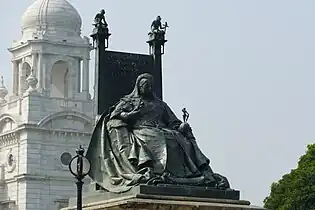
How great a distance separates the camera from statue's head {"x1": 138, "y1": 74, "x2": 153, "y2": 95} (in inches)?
977

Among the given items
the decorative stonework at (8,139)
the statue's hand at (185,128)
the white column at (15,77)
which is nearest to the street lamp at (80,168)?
the statue's hand at (185,128)

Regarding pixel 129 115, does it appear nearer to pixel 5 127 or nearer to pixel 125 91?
pixel 125 91

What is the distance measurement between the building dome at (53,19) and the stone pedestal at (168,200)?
243 ft

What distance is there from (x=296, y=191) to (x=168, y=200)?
127 feet

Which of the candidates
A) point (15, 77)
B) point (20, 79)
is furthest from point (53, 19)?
point (15, 77)

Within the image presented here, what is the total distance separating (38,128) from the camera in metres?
95.3

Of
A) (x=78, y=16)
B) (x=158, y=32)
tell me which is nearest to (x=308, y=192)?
(x=158, y=32)

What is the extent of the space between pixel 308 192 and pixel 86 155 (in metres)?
37.6

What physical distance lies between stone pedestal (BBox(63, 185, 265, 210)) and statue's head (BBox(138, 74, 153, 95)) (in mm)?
2428

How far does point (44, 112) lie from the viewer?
9600cm

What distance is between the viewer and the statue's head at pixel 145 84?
81.5 ft

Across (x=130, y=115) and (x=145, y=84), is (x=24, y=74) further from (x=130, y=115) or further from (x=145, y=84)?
(x=130, y=115)

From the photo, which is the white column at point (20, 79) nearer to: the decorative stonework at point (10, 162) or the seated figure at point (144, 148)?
the decorative stonework at point (10, 162)

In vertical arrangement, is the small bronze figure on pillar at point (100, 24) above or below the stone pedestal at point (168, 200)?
above
